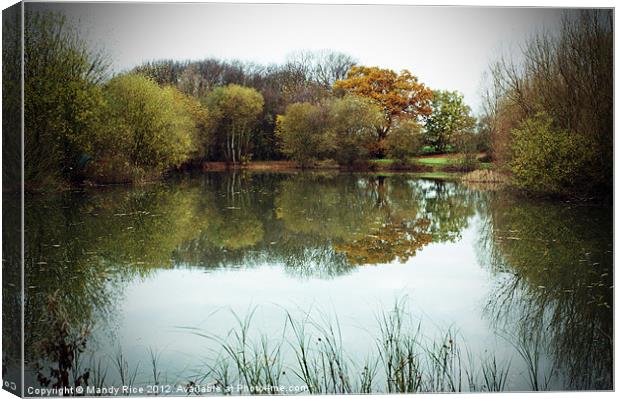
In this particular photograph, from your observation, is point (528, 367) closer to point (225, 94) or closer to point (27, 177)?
point (225, 94)

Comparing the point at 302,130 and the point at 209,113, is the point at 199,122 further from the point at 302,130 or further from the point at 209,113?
the point at 302,130

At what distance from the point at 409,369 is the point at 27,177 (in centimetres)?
341

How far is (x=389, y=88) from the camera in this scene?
21.3 ft

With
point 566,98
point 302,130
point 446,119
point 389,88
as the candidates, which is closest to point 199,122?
point 302,130

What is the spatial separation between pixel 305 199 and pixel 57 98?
2.32m

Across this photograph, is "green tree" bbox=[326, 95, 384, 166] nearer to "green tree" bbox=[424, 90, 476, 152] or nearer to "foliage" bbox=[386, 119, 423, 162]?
"foliage" bbox=[386, 119, 423, 162]

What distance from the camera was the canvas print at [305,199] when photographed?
5.55 meters

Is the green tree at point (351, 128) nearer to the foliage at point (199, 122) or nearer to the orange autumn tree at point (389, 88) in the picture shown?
the orange autumn tree at point (389, 88)

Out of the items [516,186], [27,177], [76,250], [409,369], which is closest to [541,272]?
[516,186]

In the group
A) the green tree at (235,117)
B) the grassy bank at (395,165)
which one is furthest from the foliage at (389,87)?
the green tree at (235,117)

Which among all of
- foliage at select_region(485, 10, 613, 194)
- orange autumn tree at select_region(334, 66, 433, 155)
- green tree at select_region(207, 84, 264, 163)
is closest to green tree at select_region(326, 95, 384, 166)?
orange autumn tree at select_region(334, 66, 433, 155)

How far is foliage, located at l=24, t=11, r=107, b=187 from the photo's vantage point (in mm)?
5617

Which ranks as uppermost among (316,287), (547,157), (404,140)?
(404,140)

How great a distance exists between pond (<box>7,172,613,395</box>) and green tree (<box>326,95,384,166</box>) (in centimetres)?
21
